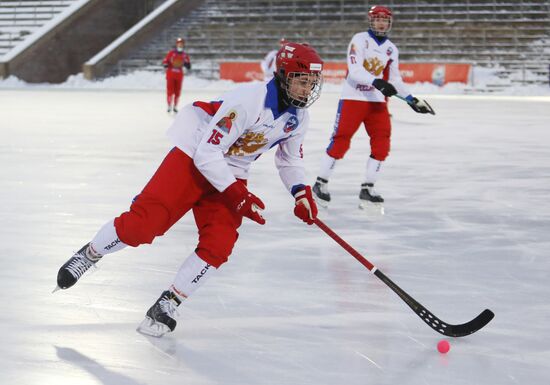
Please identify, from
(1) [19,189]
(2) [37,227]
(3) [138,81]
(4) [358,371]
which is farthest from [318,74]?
(3) [138,81]

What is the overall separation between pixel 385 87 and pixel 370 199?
0.75m

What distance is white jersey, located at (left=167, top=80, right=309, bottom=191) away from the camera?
340cm

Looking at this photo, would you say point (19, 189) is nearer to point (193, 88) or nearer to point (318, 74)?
point (318, 74)

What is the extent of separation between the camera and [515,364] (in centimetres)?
317

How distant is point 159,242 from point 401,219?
1675 millimetres

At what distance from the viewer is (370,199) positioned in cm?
662

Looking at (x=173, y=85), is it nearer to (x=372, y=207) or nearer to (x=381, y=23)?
(x=381, y=23)

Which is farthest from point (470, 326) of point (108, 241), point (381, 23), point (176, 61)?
point (176, 61)

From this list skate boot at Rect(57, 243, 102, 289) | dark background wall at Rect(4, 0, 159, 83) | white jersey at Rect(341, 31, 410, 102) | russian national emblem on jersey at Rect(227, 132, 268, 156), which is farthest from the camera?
dark background wall at Rect(4, 0, 159, 83)

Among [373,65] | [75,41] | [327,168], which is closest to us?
[373,65]

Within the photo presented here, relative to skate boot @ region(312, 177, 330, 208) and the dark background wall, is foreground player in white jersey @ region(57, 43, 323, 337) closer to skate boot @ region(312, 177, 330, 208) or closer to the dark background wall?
skate boot @ region(312, 177, 330, 208)

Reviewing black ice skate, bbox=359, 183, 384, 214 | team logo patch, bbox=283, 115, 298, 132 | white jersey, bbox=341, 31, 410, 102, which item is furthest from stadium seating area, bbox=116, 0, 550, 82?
team logo patch, bbox=283, 115, 298, 132

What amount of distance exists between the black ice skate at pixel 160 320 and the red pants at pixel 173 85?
13.0 m

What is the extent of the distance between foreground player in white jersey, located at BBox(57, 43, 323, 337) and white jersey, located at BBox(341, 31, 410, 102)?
3.13 metres
